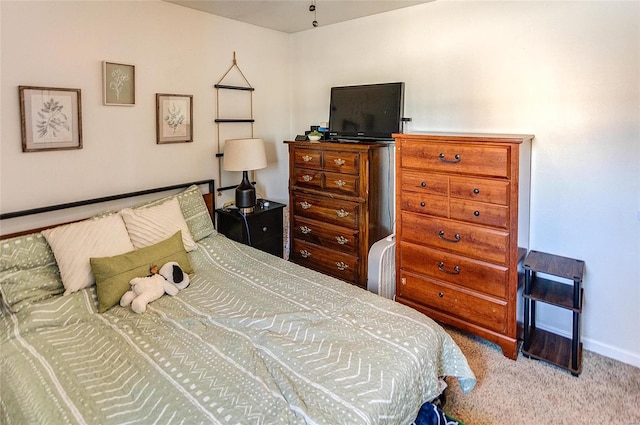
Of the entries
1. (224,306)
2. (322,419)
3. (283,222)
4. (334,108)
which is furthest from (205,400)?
(334,108)

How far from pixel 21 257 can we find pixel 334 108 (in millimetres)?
2502

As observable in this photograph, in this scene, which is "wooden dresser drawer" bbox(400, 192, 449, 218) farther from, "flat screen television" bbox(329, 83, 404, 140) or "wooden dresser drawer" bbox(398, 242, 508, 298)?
"flat screen television" bbox(329, 83, 404, 140)

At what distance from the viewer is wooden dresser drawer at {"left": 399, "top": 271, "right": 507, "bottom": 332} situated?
257 cm

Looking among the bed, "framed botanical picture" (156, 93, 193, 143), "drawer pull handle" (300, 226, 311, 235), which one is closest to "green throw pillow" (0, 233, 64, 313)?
the bed

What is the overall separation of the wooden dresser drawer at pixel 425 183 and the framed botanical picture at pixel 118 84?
1.99m

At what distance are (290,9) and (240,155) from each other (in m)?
1.21

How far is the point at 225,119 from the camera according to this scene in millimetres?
3496

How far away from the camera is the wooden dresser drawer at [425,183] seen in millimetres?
→ 2623

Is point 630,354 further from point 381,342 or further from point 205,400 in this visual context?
point 205,400

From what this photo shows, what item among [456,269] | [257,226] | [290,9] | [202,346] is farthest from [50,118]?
[456,269]

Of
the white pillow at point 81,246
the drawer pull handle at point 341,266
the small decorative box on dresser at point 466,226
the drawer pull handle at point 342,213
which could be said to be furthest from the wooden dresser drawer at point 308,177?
the white pillow at point 81,246

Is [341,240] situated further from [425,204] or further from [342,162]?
[425,204]

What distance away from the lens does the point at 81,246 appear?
221 centimetres

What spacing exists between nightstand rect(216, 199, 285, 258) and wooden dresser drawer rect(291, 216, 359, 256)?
0.17 m
